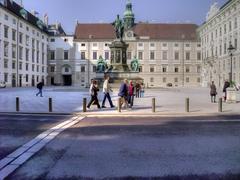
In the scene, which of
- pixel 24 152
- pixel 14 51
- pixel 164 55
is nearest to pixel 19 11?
pixel 14 51

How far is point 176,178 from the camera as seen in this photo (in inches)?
225

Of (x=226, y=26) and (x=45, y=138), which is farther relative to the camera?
(x=226, y=26)

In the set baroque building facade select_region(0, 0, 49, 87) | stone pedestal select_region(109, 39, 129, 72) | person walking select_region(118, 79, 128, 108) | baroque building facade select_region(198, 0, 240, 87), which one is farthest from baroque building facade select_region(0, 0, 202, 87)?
person walking select_region(118, 79, 128, 108)

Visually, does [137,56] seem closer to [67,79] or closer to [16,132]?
[67,79]

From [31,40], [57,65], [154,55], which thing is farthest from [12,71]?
[154,55]

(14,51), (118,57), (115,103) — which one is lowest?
(115,103)

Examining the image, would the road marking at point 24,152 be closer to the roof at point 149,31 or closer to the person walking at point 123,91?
the person walking at point 123,91

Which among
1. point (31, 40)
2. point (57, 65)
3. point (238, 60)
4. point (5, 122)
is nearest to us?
point (5, 122)

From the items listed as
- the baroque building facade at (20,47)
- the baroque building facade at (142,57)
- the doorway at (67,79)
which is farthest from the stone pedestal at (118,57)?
the doorway at (67,79)

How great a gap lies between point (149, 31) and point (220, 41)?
2847 centimetres

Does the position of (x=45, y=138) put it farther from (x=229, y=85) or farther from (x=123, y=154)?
(x=229, y=85)

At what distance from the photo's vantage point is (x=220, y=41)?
72.2 meters

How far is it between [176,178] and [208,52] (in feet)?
266

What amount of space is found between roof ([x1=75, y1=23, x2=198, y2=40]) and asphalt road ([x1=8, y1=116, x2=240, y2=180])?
85343 mm
